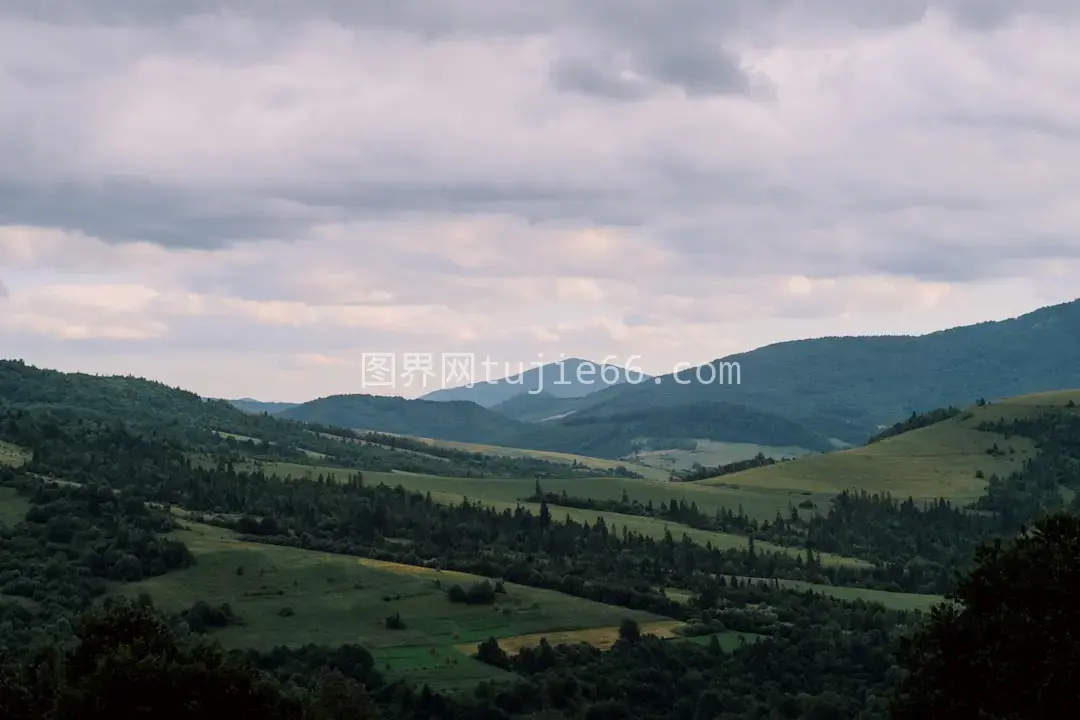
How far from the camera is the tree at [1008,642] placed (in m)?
72.6

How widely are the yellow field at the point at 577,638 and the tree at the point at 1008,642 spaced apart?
102 metres

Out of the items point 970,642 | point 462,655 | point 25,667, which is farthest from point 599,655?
point 970,642

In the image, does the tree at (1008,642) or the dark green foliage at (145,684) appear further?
the dark green foliage at (145,684)

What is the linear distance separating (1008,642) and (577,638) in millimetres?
115795

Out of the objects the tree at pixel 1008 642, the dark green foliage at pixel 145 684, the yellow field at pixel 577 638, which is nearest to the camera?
the tree at pixel 1008 642

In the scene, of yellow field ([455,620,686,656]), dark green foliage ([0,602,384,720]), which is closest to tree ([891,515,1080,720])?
dark green foliage ([0,602,384,720])

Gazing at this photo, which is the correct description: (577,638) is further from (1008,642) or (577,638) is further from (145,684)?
(145,684)

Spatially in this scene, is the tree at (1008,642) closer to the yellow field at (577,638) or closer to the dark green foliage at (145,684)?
the dark green foliage at (145,684)

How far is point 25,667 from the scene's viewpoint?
95.5 m

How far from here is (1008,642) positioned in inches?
2953

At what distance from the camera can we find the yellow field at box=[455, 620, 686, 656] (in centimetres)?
18025

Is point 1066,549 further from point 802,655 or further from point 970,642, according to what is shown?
point 802,655

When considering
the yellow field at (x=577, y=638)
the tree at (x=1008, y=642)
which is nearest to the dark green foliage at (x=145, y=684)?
the tree at (x=1008, y=642)

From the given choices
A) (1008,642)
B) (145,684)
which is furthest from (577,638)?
(145,684)
